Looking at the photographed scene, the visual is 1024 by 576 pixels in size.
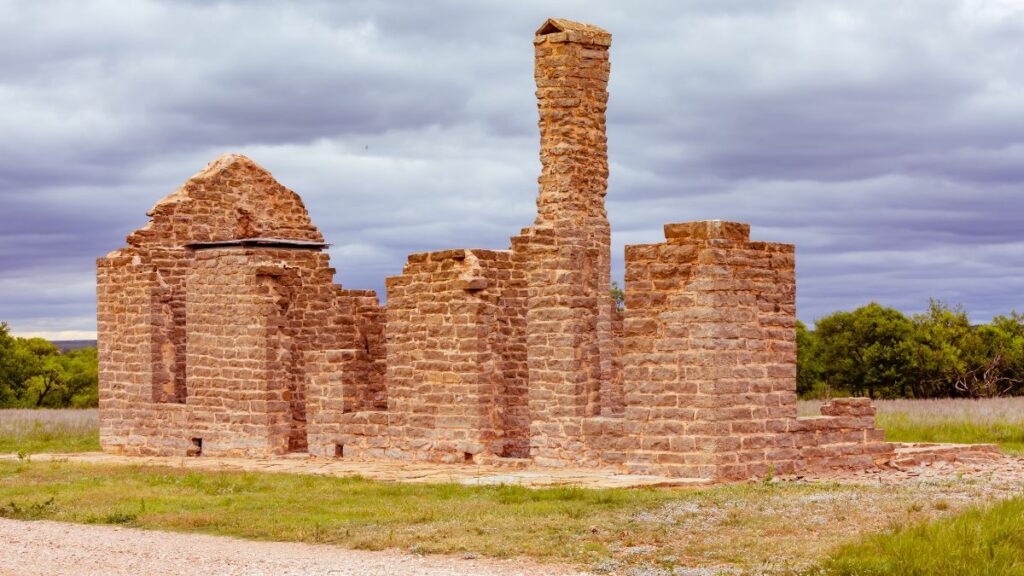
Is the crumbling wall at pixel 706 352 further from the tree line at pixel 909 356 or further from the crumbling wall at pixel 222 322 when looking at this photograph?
the tree line at pixel 909 356

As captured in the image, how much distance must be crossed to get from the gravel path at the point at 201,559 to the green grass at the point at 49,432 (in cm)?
1309

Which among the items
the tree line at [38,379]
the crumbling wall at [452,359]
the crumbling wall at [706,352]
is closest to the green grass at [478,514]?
the crumbling wall at [706,352]

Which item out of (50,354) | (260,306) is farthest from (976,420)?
(50,354)

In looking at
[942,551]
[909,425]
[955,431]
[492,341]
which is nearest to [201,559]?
[942,551]

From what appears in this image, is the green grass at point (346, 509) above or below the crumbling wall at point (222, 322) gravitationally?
below

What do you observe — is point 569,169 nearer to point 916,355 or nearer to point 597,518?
point 597,518

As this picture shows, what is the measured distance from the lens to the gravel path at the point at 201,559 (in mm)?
10523

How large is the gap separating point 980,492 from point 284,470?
9444mm

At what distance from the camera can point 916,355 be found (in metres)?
42.2

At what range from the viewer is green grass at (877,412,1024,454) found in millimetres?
24031

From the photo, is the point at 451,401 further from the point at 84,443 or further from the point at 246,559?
the point at 84,443

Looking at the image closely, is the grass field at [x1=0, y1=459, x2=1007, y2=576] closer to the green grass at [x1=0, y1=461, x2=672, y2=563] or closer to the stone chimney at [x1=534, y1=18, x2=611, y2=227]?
the green grass at [x1=0, y1=461, x2=672, y2=563]

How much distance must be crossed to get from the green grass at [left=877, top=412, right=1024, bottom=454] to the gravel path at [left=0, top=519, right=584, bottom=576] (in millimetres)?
14681

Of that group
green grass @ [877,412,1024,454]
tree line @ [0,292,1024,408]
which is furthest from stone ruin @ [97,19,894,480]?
tree line @ [0,292,1024,408]
